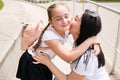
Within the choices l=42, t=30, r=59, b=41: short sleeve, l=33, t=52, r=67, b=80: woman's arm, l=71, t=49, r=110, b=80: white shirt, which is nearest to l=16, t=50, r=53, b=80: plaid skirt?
l=33, t=52, r=67, b=80: woman's arm

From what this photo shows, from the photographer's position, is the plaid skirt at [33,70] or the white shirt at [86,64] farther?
the plaid skirt at [33,70]

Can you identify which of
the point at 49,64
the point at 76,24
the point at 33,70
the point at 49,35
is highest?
the point at 76,24

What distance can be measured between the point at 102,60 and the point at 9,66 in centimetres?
277

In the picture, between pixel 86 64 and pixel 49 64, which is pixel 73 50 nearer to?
pixel 86 64

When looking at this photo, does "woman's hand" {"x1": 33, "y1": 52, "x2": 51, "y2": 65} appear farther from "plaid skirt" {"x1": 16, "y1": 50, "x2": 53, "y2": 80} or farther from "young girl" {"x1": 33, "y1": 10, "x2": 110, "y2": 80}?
"young girl" {"x1": 33, "y1": 10, "x2": 110, "y2": 80}

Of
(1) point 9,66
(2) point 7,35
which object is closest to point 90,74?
(1) point 9,66

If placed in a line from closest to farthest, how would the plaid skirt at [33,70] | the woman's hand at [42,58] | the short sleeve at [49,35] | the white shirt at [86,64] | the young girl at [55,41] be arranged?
the white shirt at [86,64], the young girl at [55,41], the short sleeve at [49,35], the woman's hand at [42,58], the plaid skirt at [33,70]

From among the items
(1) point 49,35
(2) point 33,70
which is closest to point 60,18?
(1) point 49,35

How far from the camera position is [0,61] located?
426 centimetres

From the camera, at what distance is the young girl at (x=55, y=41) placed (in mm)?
2139

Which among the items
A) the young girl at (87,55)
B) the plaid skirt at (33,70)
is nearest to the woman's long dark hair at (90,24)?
the young girl at (87,55)

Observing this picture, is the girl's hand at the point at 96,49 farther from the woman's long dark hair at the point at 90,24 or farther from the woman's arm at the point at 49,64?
the woman's arm at the point at 49,64

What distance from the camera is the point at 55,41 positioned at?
2225mm

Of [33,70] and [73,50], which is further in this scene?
[33,70]
